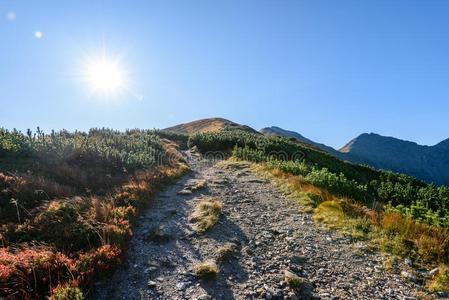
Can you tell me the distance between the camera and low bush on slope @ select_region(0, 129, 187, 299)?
24.9 feet

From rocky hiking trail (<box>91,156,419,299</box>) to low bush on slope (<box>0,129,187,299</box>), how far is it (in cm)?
67

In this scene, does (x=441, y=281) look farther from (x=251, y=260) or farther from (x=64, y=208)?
(x=64, y=208)

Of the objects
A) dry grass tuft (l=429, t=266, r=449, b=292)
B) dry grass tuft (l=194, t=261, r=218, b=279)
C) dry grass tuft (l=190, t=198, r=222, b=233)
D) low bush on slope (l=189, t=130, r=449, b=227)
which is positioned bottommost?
dry grass tuft (l=194, t=261, r=218, b=279)

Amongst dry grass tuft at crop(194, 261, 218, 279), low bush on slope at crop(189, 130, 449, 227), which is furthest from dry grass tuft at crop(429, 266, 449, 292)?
dry grass tuft at crop(194, 261, 218, 279)

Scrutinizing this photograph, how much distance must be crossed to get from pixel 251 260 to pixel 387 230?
467cm

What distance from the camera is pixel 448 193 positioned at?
29266mm

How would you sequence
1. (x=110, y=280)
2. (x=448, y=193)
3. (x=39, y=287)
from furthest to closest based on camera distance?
(x=448, y=193) < (x=110, y=280) < (x=39, y=287)

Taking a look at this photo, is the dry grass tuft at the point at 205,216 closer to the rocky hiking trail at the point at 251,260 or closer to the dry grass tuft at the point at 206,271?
the rocky hiking trail at the point at 251,260

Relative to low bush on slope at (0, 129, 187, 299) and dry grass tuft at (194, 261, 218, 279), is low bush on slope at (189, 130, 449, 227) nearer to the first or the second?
dry grass tuft at (194, 261, 218, 279)

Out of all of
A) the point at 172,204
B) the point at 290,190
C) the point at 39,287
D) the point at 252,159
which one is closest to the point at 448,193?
the point at 252,159

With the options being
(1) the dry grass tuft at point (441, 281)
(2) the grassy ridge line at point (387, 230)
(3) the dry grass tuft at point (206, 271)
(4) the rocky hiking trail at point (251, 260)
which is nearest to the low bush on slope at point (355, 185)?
(2) the grassy ridge line at point (387, 230)

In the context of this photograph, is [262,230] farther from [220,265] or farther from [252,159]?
[252,159]

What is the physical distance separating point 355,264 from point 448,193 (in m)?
25.4

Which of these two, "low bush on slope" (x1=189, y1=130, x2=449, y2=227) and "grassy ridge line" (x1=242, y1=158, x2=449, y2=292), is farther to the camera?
"low bush on slope" (x1=189, y1=130, x2=449, y2=227)
